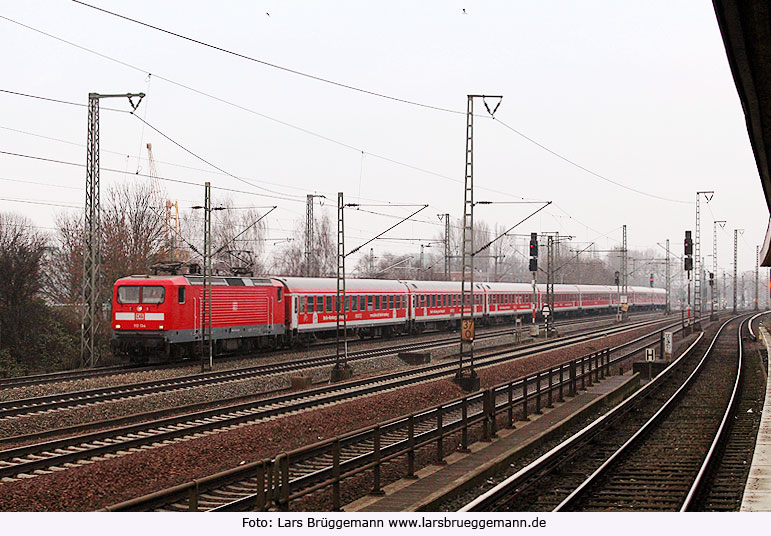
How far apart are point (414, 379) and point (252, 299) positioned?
35.7 ft

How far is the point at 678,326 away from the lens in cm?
6688

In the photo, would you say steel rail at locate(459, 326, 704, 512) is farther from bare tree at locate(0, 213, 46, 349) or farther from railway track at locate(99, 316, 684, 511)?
bare tree at locate(0, 213, 46, 349)

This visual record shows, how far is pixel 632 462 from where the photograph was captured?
15305 millimetres

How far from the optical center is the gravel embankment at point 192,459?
1200cm

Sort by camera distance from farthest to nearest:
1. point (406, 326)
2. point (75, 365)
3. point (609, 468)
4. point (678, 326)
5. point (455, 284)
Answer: point (678, 326) → point (455, 284) → point (406, 326) → point (75, 365) → point (609, 468)

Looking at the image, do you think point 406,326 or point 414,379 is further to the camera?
point 406,326

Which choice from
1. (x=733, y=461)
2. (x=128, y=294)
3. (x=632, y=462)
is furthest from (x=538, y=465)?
(x=128, y=294)

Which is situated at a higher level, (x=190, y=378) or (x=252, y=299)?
(x=252, y=299)

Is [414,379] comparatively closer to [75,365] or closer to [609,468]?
[609,468]

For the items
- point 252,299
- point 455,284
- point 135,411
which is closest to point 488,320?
point 455,284

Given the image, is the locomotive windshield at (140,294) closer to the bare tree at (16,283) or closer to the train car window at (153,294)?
the train car window at (153,294)

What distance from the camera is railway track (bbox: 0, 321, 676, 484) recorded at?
14.5m

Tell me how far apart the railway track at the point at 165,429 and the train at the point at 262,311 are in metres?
3.73

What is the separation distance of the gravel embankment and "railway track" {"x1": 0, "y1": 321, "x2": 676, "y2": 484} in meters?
0.85
